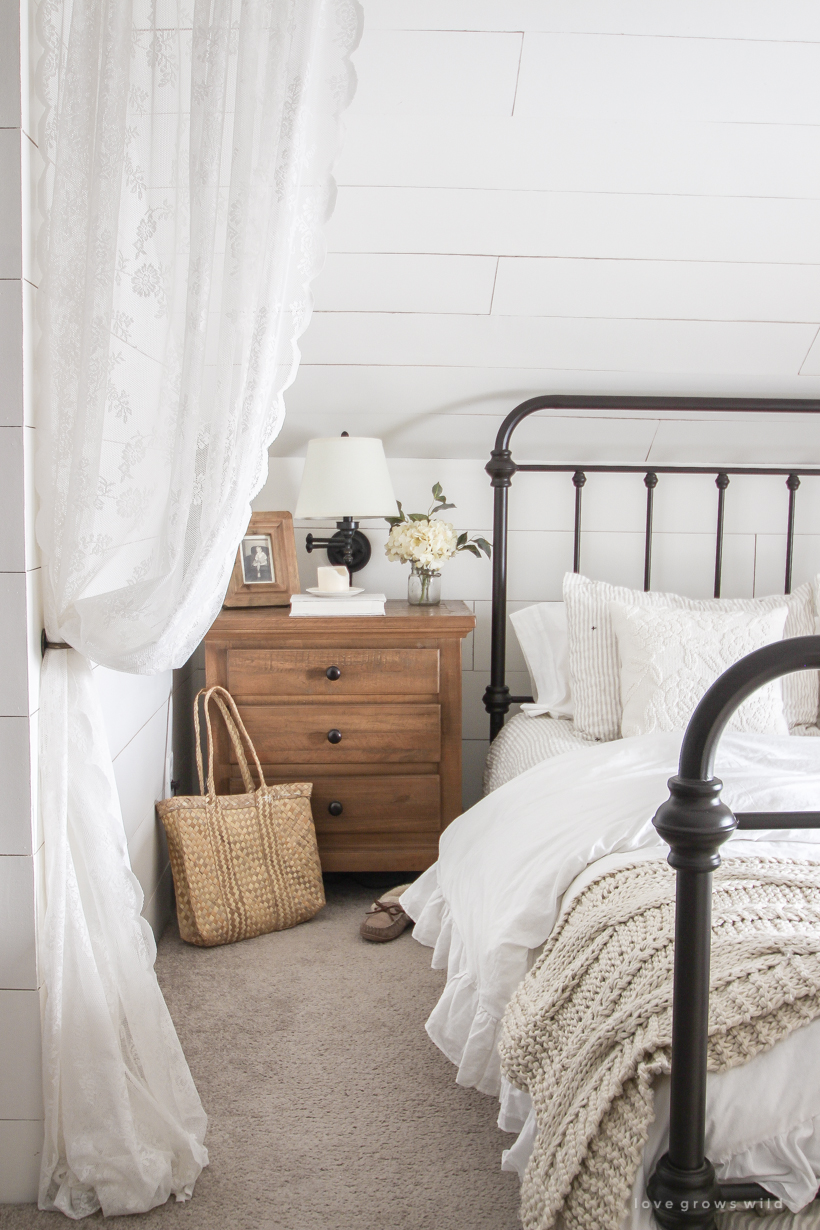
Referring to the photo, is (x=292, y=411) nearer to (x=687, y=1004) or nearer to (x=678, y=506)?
(x=678, y=506)

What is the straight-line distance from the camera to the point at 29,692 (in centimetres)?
122

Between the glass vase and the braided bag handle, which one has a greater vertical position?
the glass vase

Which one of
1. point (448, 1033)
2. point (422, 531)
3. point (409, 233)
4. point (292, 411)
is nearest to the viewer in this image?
point (448, 1033)

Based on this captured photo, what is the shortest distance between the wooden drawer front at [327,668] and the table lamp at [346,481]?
0.36 m

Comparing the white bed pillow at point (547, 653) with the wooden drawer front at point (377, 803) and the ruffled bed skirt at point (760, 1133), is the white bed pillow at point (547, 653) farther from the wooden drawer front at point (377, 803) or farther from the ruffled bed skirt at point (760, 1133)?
the ruffled bed skirt at point (760, 1133)

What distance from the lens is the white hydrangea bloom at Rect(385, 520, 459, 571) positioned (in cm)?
237

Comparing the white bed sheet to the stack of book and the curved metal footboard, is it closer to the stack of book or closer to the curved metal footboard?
the stack of book

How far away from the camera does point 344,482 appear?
233cm

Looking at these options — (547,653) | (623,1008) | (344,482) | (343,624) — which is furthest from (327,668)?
(623,1008)

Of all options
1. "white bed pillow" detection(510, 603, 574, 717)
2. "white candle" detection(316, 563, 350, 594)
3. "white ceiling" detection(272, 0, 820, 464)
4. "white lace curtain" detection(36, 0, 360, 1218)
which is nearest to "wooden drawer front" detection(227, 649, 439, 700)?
"white candle" detection(316, 563, 350, 594)

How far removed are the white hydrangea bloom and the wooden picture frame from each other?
283 mm

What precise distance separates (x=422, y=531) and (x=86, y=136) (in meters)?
1.35

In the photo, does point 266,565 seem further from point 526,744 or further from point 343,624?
point 526,744

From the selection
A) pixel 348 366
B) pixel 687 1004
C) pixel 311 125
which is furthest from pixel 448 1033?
pixel 348 366
